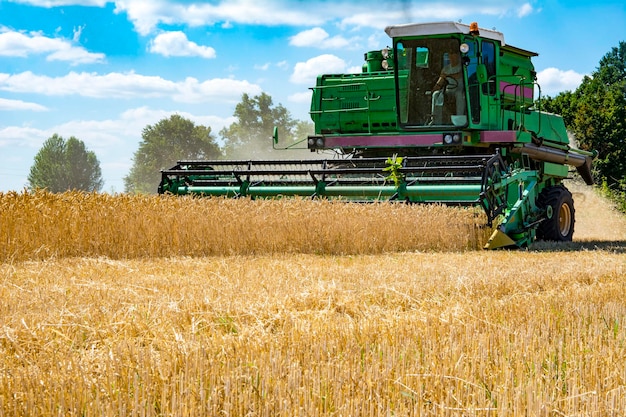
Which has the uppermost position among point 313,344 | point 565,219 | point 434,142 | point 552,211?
point 434,142

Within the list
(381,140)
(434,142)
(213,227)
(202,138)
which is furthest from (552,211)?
(202,138)

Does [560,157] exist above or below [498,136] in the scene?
below

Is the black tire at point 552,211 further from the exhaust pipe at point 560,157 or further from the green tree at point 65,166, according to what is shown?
the green tree at point 65,166

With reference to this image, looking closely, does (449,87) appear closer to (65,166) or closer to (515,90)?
(515,90)

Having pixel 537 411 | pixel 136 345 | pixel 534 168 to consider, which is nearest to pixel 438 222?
pixel 534 168

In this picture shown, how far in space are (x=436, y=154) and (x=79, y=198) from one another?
4.96 m

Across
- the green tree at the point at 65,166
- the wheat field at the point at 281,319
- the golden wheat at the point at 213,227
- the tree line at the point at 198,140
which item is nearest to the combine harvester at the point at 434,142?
the golden wheat at the point at 213,227

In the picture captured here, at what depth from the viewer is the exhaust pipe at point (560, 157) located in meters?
12.1

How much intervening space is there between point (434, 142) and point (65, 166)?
7605cm

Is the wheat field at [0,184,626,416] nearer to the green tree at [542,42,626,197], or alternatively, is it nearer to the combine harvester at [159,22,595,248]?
Result: the combine harvester at [159,22,595,248]

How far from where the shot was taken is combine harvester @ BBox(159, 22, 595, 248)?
34.5ft

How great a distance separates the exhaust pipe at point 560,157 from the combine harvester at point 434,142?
0.14ft

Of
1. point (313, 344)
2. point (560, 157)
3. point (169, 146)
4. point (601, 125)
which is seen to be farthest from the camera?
point (169, 146)

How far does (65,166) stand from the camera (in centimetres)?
8256
